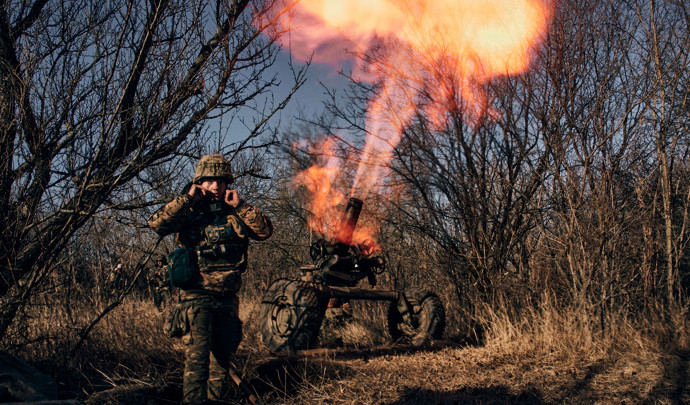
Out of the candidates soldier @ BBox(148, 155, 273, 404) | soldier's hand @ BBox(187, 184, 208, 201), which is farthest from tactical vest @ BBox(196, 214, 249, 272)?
soldier's hand @ BBox(187, 184, 208, 201)

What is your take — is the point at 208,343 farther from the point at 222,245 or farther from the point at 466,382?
the point at 466,382

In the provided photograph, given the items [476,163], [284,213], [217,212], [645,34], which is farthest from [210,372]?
[284,213]

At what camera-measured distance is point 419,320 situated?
301 inches

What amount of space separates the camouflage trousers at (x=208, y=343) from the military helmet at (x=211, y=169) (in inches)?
42.6

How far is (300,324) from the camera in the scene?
6465mm

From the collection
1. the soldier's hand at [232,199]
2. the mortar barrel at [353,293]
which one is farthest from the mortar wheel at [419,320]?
the soldier's hand at [232,199]

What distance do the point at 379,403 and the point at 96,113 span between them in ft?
12.5

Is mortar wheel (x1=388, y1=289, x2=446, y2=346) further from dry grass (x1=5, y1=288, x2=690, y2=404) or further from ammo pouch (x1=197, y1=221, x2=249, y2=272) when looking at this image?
ammo pouch (x1=197, y1=221, x2=249, y2=272)

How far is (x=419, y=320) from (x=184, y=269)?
4511 mm

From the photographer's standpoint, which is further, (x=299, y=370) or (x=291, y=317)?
(x=291, y=317)

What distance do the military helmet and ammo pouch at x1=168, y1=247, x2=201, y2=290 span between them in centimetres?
69

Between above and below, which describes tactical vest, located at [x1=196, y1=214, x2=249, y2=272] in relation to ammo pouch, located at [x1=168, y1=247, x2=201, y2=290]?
above

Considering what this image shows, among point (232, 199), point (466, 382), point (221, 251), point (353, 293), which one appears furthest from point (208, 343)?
point (353, 293)

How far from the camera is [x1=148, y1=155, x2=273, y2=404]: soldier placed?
4188 mm
